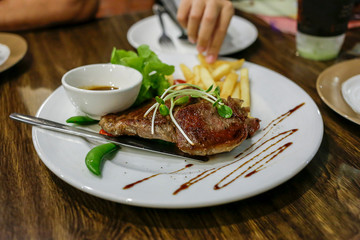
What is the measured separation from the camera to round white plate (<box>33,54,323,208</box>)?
1.37 m

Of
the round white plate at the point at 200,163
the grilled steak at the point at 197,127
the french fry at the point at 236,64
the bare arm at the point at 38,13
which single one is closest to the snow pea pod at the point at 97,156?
the round white plate at the point at 200,163

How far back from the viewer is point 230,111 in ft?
5.99

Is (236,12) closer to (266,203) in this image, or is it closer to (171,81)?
(171,81)

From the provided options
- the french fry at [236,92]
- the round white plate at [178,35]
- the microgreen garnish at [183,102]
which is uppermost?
the microgreen garnish at [183,102]

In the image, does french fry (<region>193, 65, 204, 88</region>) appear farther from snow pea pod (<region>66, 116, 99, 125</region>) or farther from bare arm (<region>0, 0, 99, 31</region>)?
bare arm (<region>0, 0, 99, 31</region>)

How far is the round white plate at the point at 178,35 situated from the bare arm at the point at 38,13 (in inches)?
30.8

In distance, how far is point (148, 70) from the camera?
236 cm

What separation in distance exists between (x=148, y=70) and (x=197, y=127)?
31.2 inches

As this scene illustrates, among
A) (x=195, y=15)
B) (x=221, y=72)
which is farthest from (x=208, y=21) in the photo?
(x=221, y=72)

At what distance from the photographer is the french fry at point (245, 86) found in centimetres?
223

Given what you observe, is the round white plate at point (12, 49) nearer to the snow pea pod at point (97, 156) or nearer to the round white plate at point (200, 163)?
the round white plate at point (200, 163)

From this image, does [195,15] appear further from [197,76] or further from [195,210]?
[195,210]

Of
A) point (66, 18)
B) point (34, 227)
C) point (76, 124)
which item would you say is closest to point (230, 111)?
point (76, 124)

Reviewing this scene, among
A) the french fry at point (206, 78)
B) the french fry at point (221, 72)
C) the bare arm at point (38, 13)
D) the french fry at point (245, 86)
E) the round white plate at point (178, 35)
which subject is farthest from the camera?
the bare arm at point (38, 13)
